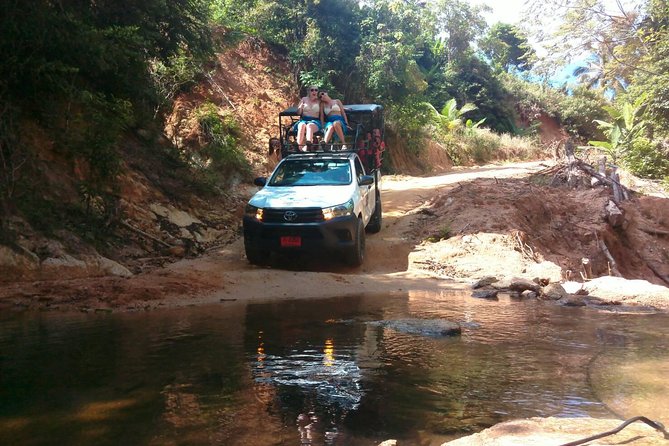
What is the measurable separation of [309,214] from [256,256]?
4.03 ft

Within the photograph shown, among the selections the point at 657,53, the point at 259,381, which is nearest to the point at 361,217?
the point at 259,381

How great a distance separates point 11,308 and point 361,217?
5480 millimetres

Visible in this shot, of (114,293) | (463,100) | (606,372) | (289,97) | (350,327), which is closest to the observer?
(606,372)

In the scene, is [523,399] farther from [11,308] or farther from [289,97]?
[289,97]

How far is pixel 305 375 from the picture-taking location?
4.87 m

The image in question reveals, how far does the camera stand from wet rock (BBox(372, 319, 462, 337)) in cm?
634

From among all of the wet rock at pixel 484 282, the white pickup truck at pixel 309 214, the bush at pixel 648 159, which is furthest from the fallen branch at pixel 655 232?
the white pickup truck at pixel 309 214

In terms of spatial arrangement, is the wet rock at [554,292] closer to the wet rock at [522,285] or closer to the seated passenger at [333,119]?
the wet rock at [522,285]

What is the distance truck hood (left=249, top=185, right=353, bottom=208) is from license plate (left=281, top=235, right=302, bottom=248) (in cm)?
50

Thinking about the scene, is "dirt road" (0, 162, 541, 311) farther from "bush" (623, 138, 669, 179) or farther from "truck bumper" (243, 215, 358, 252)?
"bush" (623, 138, 669, 179)

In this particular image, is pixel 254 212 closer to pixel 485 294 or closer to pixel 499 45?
pixel 485 294

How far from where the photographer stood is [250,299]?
8.48m

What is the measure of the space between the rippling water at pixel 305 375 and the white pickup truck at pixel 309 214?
2419 millimetres

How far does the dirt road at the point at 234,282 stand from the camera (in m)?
7.75
